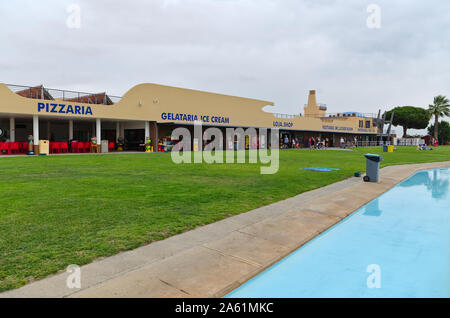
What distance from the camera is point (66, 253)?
4074 millimetres

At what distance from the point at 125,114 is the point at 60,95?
16.4 ft

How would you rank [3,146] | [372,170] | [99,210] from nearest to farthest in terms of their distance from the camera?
[99,210] < [372,170] < [3,146]

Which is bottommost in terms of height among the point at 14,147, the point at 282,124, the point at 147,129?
the point at 14,147

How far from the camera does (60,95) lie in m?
23.7

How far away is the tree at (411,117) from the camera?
84000 millimetres

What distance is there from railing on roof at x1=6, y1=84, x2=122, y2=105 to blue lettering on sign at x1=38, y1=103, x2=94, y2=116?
81cm

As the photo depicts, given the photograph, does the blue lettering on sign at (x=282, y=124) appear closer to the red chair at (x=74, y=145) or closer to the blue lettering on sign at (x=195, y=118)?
the blue lettering on sign at (x=195, y=118)

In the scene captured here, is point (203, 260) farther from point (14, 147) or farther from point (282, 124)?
point (282, 124)

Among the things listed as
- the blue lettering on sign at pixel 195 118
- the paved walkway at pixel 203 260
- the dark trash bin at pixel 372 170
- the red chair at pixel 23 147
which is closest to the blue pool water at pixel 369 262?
the paved walkway at pixel 203 260

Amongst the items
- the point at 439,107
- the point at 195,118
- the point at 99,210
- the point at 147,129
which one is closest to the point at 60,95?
the point at 147,129
